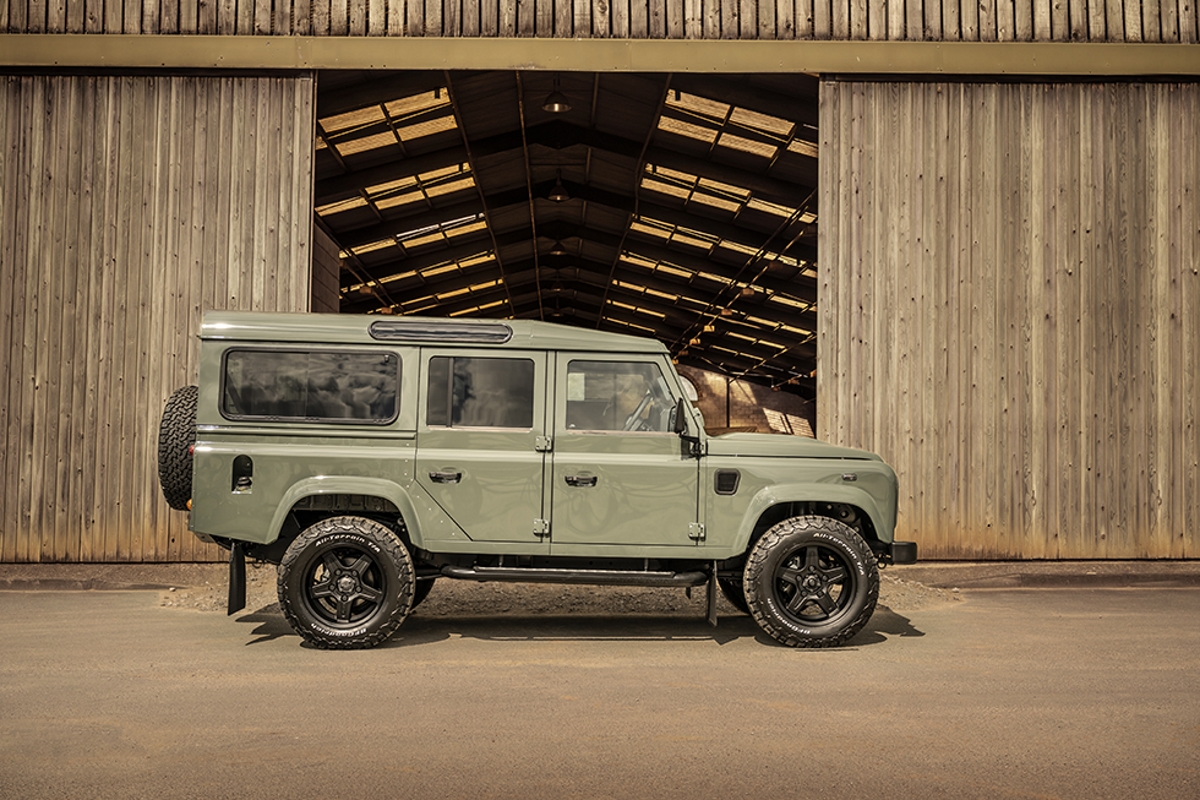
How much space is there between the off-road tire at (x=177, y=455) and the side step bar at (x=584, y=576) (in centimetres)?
197

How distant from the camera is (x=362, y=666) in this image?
627 centimetres

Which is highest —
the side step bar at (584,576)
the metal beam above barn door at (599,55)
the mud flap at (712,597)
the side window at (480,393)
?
the metal beam above barn door at (599,55)

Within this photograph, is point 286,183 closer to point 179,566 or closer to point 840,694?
point 179,566

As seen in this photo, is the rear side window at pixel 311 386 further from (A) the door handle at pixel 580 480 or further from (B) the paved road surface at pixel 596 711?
(B) the paved road surface at pixel 596 711

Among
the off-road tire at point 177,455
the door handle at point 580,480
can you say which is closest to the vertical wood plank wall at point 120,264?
the off-road tire at point 177,455

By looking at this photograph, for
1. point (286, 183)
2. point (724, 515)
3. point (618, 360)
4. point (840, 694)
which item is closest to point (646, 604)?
point (724, 515)

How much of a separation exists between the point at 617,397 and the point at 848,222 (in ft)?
15.6

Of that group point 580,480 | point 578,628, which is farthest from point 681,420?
point 578,628

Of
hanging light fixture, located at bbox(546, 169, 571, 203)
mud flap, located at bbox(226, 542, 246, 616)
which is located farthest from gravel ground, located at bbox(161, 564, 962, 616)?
hanging light fixture, located at bbox(546, 169, 571, 203)

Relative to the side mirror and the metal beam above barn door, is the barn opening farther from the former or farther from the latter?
the side mirror

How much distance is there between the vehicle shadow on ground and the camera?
23.9 ft

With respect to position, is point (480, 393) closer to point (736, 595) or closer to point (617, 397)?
point (617, 397)

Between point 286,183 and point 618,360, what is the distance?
205 inches

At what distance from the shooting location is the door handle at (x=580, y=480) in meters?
6.96
